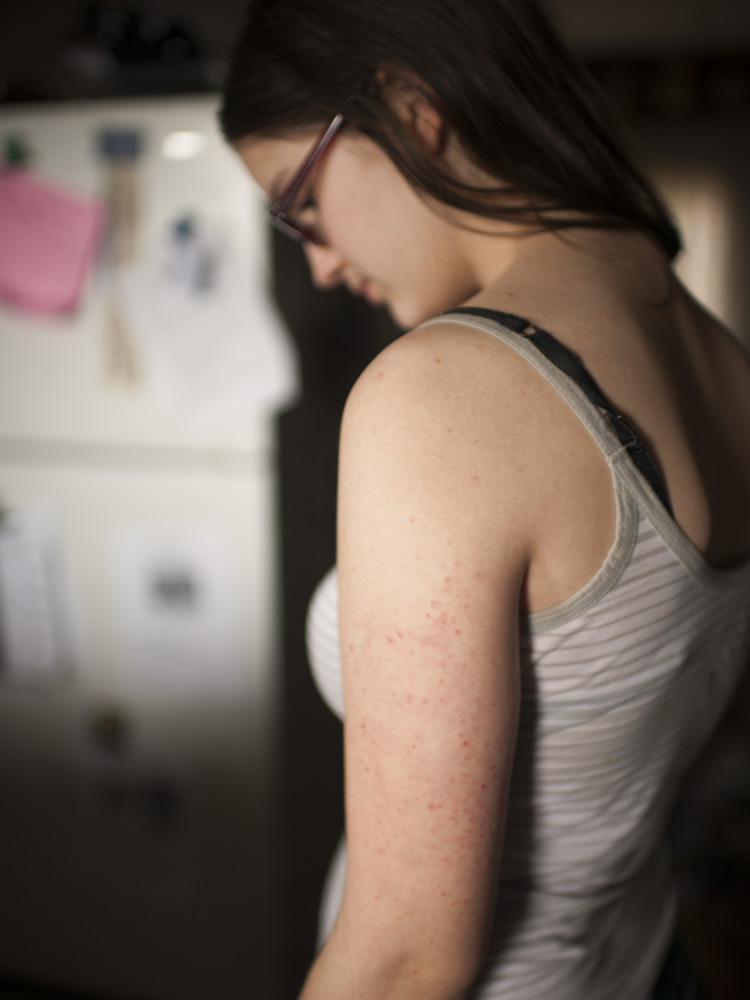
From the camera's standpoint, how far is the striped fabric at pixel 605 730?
1.46ft

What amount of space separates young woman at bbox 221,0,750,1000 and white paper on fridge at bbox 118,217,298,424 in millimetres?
554

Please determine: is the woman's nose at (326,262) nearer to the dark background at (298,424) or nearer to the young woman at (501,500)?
the young woman at (501,500)

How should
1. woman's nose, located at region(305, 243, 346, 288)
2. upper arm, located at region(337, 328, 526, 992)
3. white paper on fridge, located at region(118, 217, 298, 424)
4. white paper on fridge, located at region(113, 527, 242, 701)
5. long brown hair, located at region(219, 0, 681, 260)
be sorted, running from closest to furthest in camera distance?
upper arm, located at region(337, 328, 526, 992) → long brown hair, located at region(219, 0, 681, 260) → woman's nose, located at region(305, 243, 346, 288) → white paper on fridge, located at region(118, 217, 298, 424) → white paper on fridge, located at region(113, 527, 242, 701)

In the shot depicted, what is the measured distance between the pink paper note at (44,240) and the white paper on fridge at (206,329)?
0.08 m

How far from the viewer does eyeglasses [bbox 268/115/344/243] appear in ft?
1.72

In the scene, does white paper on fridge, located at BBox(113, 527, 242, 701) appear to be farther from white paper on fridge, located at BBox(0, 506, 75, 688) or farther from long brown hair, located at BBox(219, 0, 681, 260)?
long brown hair, located at BBox(219, 0, 681, 260)

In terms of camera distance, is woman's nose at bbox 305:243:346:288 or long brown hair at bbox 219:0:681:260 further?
woman's nose at bbox 305:243:346:288

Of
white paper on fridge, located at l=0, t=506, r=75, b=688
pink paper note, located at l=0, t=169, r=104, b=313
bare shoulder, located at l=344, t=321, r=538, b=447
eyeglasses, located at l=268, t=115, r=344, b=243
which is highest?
eyeglasses, located at l=268, t=115, r=344, b=243

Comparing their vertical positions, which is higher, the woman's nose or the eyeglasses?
the eyeglasses

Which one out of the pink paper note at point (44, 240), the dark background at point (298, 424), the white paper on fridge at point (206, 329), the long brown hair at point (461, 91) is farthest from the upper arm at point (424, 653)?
the pink paper note at point (44, 240)

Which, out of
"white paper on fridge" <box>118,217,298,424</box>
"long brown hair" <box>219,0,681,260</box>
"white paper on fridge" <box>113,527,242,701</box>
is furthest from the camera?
"white paper on fridge" <box>113,527,242,701</box>

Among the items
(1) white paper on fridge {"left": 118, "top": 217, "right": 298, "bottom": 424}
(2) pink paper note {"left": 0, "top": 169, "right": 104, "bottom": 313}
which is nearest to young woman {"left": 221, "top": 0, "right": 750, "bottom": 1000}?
(1) white paper on fridge {"left": 118, "top": 217, "right": 298, "bottom": 424}

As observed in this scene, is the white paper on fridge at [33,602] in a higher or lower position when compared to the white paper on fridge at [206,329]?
lower

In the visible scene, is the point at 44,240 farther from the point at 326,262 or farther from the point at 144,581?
the point at 326,262
